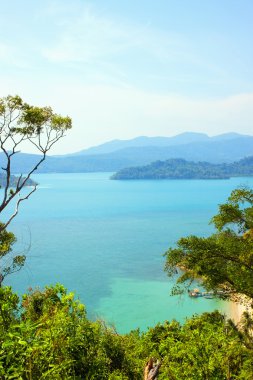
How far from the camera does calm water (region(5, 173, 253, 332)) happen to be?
4081 cm

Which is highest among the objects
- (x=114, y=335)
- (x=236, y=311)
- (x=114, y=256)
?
(x=114, y=335)

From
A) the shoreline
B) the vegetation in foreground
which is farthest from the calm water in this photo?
the vegetation in foreground

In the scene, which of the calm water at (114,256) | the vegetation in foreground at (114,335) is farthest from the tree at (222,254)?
the calm water at (114,256)

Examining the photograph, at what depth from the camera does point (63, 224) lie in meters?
98.3

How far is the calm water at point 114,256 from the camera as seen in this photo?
134 feet

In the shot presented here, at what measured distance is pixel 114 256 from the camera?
63.7 meters

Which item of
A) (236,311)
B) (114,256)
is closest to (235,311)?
(236,311)

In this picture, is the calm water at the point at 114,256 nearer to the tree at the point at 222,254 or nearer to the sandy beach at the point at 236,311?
the sandy beach at the point at 236,311

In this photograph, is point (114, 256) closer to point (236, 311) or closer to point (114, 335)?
point (236, 311)

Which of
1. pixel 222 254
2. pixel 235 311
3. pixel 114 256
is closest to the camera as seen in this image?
pixel 222 254

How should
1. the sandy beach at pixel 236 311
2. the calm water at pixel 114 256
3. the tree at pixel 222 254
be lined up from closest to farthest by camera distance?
1. the tree at pixel 222 254
2. the sandy beach at pixel 236 311
3. the calm water at pixel 114 256

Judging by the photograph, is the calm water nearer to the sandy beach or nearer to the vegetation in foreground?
the sandy beach

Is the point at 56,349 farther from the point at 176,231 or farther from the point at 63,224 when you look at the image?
the point at 63,224

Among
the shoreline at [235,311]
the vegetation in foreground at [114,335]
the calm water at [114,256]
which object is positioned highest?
the vegetation in foreground at [114,335]
